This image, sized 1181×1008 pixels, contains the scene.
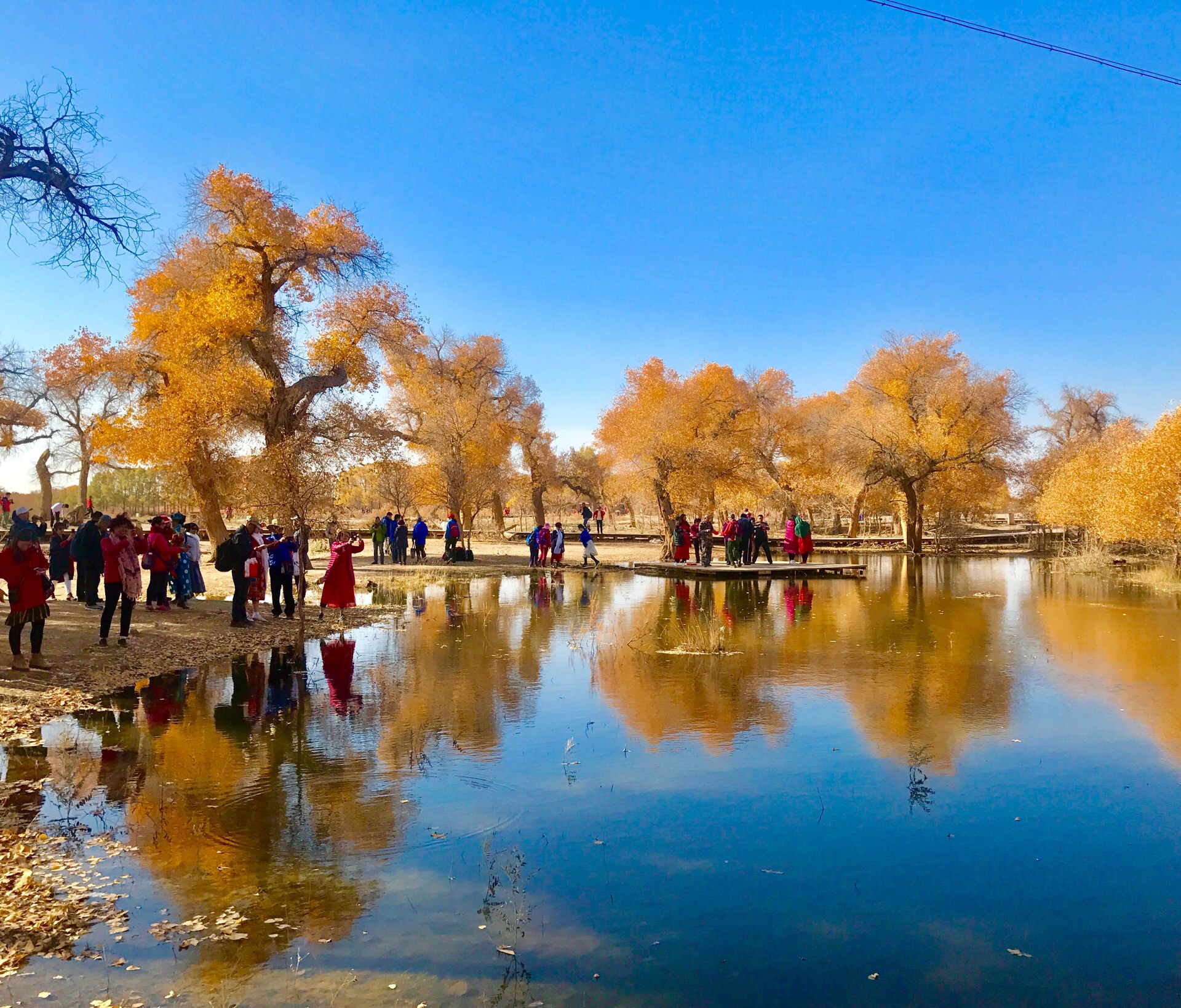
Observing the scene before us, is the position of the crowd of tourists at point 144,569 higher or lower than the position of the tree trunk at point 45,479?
lower

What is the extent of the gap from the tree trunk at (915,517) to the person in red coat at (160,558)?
1342 inches

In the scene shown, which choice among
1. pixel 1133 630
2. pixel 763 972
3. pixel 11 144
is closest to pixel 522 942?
pixel 763 972

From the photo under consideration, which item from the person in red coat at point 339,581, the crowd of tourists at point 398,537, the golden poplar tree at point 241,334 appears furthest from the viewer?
the crowd of tourists at point 398,537

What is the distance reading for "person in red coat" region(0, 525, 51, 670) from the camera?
10562 millimetres

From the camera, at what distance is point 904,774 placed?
7.95m

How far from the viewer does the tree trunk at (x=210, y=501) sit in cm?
3009

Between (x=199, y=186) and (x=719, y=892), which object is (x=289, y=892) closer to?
(x=719, y=892)

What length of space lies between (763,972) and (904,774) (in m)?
3.75

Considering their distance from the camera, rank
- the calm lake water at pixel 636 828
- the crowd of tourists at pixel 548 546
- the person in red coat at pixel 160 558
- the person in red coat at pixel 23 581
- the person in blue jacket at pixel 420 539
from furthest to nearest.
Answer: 1. the crowd of tourists at pixel 548 546
2. the person in blue jacket at pixel 420 539
3. the person in red coat at pixel 160 558
4. the person in red coat at pixel 23 581
5. the calm lake water at pixel 636 828

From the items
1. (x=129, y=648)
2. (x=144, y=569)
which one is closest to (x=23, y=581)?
(x=129, y=648)

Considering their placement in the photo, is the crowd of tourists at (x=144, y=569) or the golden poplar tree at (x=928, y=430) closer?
the crowd of tourists at (x=144, y=569)

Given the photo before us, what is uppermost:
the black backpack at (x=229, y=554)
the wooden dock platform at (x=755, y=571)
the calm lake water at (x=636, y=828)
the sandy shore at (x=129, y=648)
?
the black backpack at (x=229, y=554)

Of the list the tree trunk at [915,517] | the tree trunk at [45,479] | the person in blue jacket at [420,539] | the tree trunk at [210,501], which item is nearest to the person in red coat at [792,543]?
the tree trunk at [915,517]

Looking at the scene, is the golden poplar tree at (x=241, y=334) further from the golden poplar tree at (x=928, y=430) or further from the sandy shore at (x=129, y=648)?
the golden poplar tree at (x=928, y=430)
